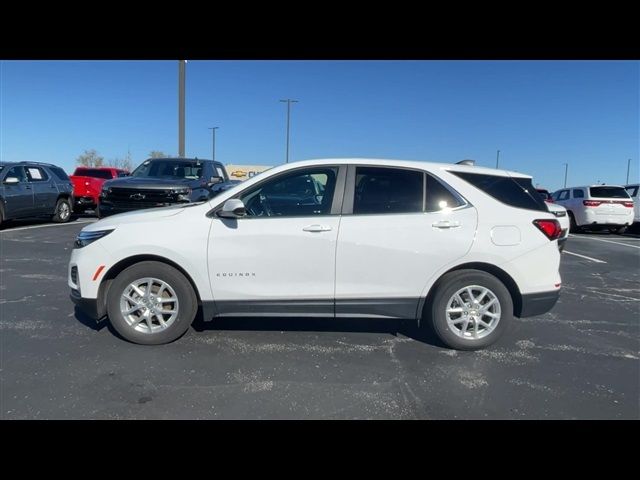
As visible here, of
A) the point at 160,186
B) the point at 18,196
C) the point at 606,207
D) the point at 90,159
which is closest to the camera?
the point at 160,186

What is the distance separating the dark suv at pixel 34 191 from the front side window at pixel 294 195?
1026 centimetres

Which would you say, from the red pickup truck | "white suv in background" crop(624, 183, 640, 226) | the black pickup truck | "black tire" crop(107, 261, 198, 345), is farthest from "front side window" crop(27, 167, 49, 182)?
"white suv in background" crop(624, 183, 640, 226)

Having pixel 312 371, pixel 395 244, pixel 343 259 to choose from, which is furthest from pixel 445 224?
pixel 312 371

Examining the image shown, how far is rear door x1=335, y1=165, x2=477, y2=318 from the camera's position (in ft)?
12.5

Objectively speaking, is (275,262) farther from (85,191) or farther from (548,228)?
(85,191)

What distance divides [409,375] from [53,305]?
426 cm

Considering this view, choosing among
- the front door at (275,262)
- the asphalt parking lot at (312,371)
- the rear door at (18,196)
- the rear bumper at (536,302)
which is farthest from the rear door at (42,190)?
the rear bumper at (536,302)

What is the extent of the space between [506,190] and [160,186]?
628cm

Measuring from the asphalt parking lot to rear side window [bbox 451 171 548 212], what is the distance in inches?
54.0

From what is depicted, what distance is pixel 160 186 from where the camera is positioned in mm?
8094

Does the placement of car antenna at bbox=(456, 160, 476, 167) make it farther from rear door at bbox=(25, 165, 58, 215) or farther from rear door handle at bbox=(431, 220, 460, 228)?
rear door at bbox=(25, 165, 58, 215)

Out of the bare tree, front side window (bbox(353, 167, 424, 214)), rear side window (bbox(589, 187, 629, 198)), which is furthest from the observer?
the bare tree

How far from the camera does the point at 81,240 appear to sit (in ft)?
13.0
